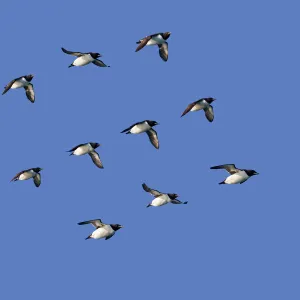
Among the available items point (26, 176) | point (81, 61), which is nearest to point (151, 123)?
point (81, 61)

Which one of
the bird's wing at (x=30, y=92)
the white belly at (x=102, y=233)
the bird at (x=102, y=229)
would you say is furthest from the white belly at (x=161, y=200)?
the bird's wing at (x=30, y=92)

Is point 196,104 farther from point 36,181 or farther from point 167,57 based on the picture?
point 36,181

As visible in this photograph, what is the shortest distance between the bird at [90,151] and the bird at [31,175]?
→ 2410mm

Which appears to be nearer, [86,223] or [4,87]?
[86,223]

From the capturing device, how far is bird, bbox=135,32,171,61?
41062 millimetres

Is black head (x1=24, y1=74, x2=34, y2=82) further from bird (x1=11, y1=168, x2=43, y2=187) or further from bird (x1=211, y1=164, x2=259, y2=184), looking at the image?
bird (x1=211, y1=164, x2=259, y2=184)

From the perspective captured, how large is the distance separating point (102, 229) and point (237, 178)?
550 cm

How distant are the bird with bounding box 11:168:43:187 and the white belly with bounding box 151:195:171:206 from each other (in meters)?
5.71

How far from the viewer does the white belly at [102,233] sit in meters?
39.9

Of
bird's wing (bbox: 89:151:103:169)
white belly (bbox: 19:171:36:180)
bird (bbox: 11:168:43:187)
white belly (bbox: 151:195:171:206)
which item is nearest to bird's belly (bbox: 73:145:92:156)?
bird's wing (bbox: 89:151:103:169)

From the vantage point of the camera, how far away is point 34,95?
4478 cm

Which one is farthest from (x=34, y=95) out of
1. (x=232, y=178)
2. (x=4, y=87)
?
(x=232, y=178)

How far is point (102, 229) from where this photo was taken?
4003 centimetres

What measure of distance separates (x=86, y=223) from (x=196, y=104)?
6441 mm
